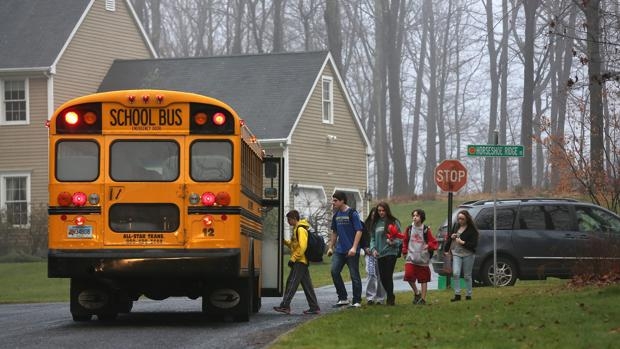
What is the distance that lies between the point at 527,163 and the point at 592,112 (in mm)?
21289

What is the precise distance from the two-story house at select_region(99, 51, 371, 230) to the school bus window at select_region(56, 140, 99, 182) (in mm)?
25592

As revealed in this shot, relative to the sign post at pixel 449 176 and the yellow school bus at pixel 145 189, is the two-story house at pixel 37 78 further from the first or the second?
the yellow school bus at pixel 145 189

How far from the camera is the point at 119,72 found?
154 ft

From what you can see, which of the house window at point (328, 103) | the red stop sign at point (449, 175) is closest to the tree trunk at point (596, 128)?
the red stop sign at point (449, 175)

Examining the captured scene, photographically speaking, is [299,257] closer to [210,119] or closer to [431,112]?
[210,119]

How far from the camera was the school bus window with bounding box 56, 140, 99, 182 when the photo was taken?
55.9 ft

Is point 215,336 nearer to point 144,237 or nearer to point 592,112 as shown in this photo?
point 144,237

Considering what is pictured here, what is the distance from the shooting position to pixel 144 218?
1697 cm

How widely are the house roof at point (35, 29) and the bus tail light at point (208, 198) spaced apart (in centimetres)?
2747

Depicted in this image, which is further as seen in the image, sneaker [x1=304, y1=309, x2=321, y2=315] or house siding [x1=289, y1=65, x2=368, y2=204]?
house siding [x1=289, y1=65, x2=368, y2=204]

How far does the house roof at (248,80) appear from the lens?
145ft

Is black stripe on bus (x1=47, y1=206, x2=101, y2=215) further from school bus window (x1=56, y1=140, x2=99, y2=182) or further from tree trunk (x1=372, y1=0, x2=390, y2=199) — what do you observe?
tree trunk (x1=372, y1=0, x2=390, y2=199)

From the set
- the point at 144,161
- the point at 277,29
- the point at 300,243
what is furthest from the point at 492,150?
the point at 277,29

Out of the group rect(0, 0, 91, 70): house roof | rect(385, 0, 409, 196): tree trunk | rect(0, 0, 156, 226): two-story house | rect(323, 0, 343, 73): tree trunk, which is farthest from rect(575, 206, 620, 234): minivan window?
rect(385, 0, 409, 196): tree trunk
